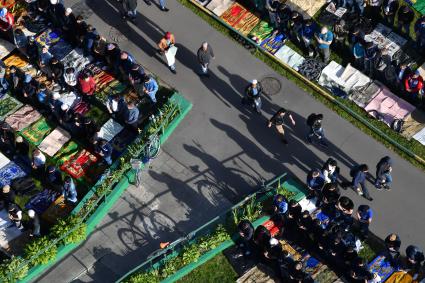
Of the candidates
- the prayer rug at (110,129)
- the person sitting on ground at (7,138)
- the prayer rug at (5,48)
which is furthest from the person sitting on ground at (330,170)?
the prayer rug at (5,48)

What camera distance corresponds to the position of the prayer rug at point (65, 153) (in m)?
31.2

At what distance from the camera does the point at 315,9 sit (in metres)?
34.3

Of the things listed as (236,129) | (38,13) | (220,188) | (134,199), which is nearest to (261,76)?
(236,129)

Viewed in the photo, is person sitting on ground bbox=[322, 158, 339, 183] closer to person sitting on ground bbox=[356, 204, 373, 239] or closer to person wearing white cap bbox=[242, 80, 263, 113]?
person sitting on ground bbox=[356, 204, 373, 239]

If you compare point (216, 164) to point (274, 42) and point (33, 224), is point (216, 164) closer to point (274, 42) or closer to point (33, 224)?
point (274, 42)

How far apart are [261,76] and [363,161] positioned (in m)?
5.58

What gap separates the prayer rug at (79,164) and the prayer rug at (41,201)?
1098 millimetres

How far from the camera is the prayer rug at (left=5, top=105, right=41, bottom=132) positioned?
32.1 metres

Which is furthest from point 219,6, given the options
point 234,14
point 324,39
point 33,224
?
point 33,224

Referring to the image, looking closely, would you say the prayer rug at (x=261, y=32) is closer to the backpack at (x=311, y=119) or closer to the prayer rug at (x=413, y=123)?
the backpack at (x=311, y=119)

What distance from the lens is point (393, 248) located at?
2697cm

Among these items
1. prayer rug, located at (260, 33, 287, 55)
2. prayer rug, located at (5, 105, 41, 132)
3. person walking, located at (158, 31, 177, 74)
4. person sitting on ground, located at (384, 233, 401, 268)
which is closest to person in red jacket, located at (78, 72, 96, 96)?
prayer rug, located at (5, 105, 41, 132)

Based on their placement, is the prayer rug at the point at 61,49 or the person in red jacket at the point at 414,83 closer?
the person in red jacket at the point at 414,83

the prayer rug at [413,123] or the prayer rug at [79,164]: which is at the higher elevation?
the prayer rug at [413,123]
